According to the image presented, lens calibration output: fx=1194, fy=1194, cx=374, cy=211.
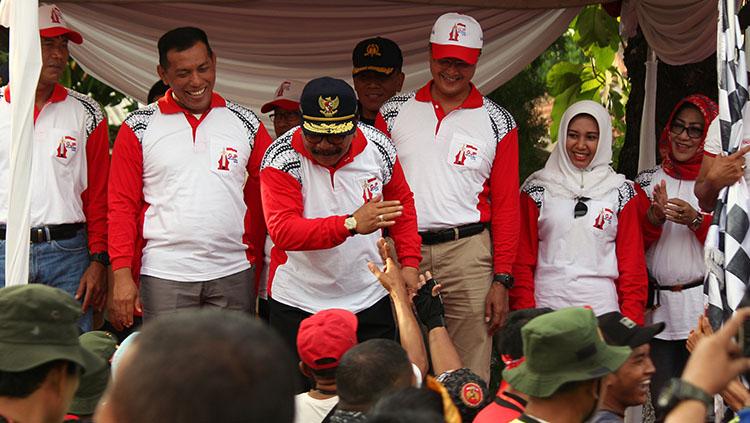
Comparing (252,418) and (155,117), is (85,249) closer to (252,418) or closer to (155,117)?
(155,117)

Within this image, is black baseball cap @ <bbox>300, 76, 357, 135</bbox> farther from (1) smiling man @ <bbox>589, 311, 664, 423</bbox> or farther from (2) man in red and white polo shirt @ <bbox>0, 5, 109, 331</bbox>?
(1) smiling man @ <bbox>589, 311, 664, 423</bbox>

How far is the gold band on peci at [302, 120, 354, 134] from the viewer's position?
521 centimetres

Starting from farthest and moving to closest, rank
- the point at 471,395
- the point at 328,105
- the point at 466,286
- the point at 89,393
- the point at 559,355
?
1. the point at 466,286
2. the point at 328,105
3. the point at 471,395
4. the point at 89,393
5. the point at 559,355

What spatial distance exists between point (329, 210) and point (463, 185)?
0.81 m

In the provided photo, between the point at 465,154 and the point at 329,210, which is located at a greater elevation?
the point at 465,154

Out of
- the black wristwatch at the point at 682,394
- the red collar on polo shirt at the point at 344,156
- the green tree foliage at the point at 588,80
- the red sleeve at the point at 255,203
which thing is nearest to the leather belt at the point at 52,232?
the red sleeve at the point at 255,203

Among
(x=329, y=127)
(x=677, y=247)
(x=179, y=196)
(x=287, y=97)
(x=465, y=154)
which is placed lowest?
(x=677, y=247)

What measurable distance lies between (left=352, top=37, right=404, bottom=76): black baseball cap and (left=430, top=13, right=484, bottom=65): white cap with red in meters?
0.49

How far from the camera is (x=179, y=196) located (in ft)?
18.4

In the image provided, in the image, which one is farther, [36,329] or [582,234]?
[582,234]

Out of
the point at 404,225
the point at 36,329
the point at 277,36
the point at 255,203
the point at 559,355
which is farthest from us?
the point at 277,36

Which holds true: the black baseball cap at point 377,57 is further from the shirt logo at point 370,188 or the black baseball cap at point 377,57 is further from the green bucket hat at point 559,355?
the green bucket hat at point 559,355

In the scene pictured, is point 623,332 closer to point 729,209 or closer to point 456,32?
point 729,209

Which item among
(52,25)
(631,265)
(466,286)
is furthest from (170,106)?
(631,265)
